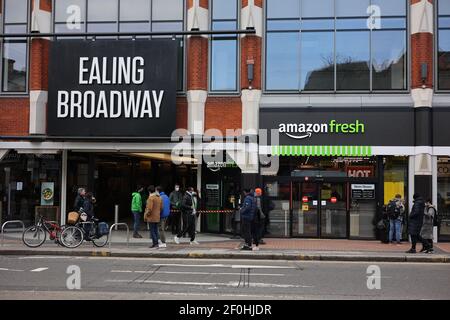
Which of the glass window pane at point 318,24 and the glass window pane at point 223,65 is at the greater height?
the glass window pane at point 318,24

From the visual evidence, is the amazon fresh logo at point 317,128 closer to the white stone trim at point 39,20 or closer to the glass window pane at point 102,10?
the glass window pane at point 102,10

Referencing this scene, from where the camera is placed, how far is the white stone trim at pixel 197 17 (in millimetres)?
18766

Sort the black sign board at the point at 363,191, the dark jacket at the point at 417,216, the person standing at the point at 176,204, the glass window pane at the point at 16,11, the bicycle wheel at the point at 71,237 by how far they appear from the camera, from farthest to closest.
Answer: the glass window pane at the point at 16,11 → the black sign board at the point at 363,191 → the person standing at the point at 176,204 → the bicycle wheel at the point at 71,237 → the dark jacket at the point at 417,216

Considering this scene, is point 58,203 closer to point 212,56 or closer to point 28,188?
point 28,188

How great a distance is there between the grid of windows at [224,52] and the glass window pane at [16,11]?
7.39 metres

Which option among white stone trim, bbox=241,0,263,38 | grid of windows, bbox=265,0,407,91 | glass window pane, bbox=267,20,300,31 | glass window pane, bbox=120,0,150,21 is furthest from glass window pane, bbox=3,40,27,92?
glass window pane, bbox=267,20,300,31

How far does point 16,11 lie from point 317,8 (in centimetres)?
1168

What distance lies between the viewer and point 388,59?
18.5m

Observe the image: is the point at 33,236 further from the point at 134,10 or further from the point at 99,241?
the point at 134,10

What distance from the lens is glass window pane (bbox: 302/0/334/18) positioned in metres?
18.9

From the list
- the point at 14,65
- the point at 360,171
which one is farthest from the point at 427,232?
the point at 14,65

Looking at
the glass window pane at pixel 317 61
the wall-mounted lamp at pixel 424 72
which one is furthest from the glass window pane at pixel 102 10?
the wall-mounted lamp at pixel 424 72

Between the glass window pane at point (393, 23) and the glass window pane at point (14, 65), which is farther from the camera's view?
the glass window pane at point (14, 65)

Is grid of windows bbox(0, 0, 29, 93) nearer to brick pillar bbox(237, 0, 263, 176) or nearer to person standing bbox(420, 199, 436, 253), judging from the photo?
brick pillar bbox(237, 0, 263, 176)
